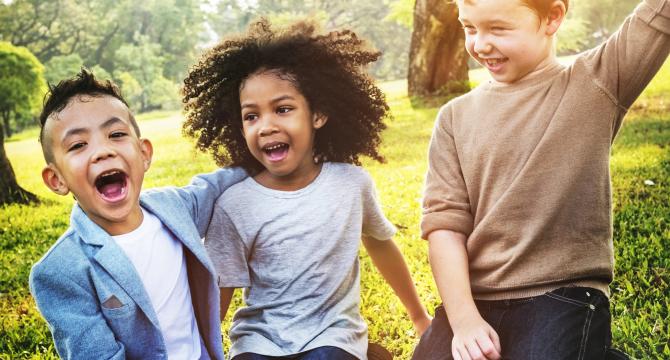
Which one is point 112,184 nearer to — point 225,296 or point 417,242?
point 225,296

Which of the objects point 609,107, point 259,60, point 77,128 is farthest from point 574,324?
point 77,128

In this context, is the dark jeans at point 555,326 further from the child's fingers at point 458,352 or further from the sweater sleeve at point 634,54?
the sweater sleeve at point 634,54

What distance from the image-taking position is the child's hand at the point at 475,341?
77.0 inches

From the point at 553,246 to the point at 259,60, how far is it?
1.30m

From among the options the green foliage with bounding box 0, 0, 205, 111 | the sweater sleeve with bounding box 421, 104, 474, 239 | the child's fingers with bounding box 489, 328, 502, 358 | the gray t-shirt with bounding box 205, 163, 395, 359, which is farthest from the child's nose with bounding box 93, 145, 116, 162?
the green foliage with bounding box 0, 0, 205, 111

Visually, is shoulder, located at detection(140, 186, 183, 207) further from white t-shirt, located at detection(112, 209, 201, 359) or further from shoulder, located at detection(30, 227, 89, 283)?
shoulder, located at detection(30, 227, 89, 283)

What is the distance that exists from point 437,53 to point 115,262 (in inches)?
414

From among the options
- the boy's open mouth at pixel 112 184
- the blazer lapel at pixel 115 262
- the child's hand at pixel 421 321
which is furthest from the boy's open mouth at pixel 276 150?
the child's hand at pixel 421 321

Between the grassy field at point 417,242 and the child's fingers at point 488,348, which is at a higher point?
the child's fingers at point 488,348

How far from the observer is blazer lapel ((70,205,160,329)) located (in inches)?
78.2

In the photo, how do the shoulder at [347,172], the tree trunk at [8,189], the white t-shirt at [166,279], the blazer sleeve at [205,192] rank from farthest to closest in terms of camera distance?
the tree trunk at [8,189] < the shoulder at [347,172] < the blazer sleeve at [205,192] < the white t-shirt at [166,279]

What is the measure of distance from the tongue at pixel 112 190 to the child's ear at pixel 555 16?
1487mm

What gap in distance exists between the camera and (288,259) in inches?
93.7

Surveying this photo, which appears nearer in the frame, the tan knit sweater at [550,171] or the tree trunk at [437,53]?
the tan knit sweater at [550,171]
